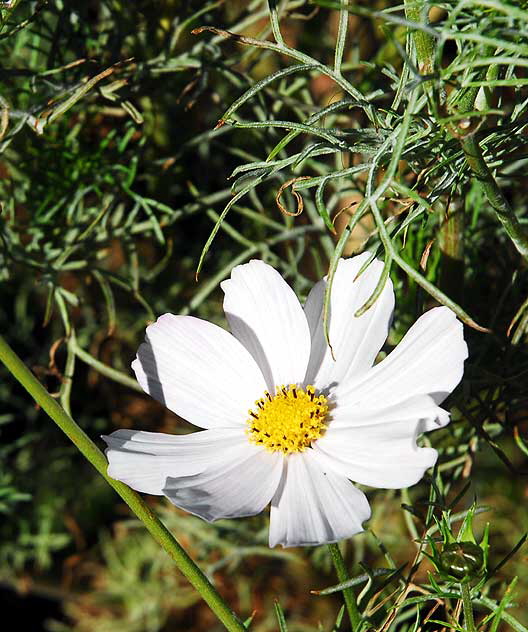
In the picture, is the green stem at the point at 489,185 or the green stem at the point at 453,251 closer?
the green stem at the point at 489,185

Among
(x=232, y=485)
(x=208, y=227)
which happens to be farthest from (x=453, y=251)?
(x=208, y=227)

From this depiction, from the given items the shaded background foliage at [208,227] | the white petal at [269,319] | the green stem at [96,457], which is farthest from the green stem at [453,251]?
the green stem at [96,457]

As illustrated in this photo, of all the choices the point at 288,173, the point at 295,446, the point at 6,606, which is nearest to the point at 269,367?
the point at 295,446

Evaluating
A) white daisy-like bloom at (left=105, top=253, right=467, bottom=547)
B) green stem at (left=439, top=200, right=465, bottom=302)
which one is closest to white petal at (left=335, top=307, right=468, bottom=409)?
white daisy-like bloom at (left=105, top=253, right=467, bottom=547)

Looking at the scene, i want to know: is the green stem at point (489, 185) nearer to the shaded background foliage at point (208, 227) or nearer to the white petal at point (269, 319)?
the shaded background foliage at point (208, 227)

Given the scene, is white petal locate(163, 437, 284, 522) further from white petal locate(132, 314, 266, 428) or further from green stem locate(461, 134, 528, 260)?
green stem locate(461, 134, 528, 260)

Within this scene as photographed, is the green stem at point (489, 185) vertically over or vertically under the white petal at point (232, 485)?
over

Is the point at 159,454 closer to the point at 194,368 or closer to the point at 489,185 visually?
the point at 194,368

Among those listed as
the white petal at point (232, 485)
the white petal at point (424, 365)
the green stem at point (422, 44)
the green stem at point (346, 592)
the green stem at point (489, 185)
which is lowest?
the green stem at point (346, 592)
